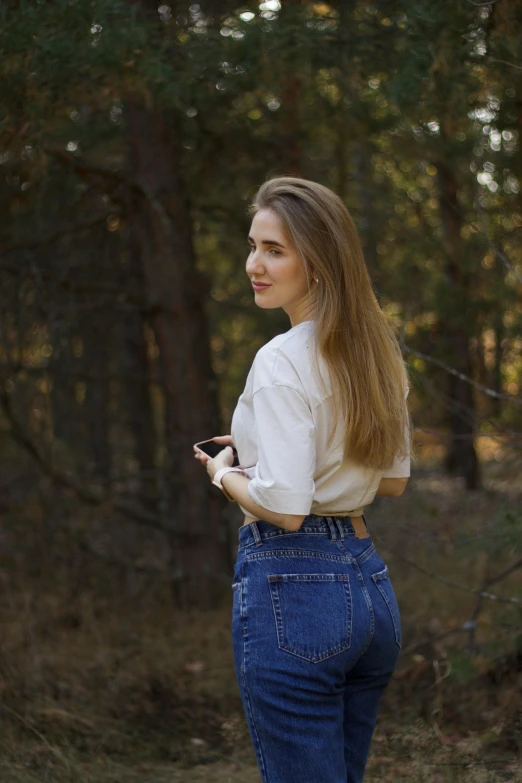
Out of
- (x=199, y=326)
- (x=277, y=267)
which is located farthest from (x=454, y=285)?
(x=277, y=267)

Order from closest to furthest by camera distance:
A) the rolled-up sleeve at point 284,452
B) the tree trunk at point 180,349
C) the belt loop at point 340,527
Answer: the rolled-up sleeve at point 284,452 → the belt loop at point 340,527 → the tree trunk at point 180,349

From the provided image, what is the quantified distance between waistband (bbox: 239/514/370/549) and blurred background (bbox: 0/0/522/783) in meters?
1.70

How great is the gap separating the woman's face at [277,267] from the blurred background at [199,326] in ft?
5.27

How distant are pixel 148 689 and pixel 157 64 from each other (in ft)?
10.4

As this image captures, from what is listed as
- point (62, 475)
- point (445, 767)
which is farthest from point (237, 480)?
point (62, 475)

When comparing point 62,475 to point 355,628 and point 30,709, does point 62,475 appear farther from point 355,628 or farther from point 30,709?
point 355,628

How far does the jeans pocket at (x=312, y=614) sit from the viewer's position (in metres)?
2.12

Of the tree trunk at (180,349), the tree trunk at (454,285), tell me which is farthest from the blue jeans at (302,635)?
the tree trunk at (180,349)

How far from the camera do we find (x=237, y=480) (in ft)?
7.25

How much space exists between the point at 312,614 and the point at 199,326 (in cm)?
454

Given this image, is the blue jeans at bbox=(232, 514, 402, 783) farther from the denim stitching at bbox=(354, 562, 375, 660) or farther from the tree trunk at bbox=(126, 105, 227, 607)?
the tree trunk at bbox=(126, 105, 227, 607)

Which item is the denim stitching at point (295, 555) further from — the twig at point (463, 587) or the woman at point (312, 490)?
the twig at point (463, 587)

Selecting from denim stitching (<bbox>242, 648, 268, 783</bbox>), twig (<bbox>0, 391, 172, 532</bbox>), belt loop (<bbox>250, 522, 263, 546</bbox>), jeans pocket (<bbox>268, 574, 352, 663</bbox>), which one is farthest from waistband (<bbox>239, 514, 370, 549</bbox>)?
twig (<bbox>0, 391, 172, 532</bbox>)

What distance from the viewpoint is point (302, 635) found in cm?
212
